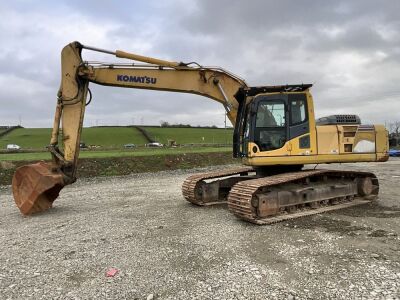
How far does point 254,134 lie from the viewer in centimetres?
1077

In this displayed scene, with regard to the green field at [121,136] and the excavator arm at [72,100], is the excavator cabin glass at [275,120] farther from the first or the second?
the green field at [121,136]

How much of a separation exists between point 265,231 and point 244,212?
30.7 inches

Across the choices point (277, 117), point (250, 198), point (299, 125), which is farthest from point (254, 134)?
point (250, 198)

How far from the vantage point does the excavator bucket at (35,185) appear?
1071 centimetres

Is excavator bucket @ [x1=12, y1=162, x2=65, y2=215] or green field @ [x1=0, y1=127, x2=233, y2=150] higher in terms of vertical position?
green field @ [x1=0, y1=127, x2=233, y2=150]

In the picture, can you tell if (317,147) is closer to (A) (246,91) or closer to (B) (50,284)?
(A) (246,91)

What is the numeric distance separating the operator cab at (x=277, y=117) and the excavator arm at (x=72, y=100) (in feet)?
7.77

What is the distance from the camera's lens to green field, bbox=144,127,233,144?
67.8m

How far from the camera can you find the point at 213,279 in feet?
19.6

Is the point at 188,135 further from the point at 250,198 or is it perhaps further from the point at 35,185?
the point at 250,198

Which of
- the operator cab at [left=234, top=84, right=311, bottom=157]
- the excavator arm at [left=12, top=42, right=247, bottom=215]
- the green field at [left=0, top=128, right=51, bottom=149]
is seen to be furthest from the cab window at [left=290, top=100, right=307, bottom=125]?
the green field at [left=0, top=128, right=51, bottom=149]

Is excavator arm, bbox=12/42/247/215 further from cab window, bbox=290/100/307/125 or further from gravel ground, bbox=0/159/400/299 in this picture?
cab window, bbox=290/100/307/125

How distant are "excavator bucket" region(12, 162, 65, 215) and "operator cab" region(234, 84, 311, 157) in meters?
5.26

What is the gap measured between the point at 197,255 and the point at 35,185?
5704 mm
